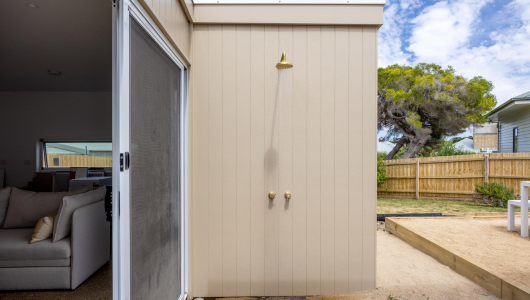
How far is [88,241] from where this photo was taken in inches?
104

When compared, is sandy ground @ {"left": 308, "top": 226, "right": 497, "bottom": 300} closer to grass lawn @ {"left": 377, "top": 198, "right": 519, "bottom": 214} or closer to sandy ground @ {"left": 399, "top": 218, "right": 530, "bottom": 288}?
sandy ground @ {"left": 399, "top": 218, "right": 530, "bottom": 288}

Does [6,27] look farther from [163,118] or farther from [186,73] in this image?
[163,118]

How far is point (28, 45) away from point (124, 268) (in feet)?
12.2

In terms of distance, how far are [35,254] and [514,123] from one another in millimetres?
13050

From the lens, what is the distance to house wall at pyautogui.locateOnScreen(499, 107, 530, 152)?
876 centimetres

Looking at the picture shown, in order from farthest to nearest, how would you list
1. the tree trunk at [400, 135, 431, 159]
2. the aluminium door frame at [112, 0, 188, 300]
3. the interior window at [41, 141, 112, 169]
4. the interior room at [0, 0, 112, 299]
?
the tree trunk at [400, 135, 431, 159]
the interior window at [41, 141, 112, 169]
the interior room at [0, 0, 112, 299]
the aluminium door frame at [112, 0, 188, 300]

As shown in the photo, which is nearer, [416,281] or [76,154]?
[416,281]

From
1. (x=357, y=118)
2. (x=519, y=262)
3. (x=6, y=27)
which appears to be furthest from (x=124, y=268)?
(x=519, y=262)

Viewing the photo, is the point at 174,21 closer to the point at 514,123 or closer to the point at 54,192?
the point at 54,192

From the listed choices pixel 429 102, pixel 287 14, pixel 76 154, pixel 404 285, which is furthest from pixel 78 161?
pixel 429 102

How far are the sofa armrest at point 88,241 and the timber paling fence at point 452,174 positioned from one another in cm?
774

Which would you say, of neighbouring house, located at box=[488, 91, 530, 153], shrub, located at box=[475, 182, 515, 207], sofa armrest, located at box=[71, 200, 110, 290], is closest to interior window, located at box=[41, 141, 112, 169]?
sofa armrest, located at box=[71, 200, 110, 290]

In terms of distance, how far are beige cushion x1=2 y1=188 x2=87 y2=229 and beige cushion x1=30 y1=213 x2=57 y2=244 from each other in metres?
0.50

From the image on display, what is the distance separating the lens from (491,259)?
285cm
